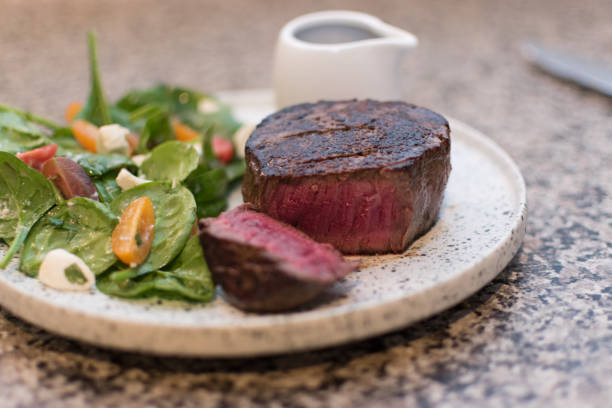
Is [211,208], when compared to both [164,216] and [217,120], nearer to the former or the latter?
[164,216]

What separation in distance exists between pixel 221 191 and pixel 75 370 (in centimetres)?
101

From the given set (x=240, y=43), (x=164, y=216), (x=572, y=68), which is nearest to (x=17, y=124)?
(x=164, y=216)

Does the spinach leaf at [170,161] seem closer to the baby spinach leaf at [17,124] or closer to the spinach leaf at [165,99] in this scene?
the baby spinach leaf at [17,124]

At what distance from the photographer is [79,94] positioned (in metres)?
3.84

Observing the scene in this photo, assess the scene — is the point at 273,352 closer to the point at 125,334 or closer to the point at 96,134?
the point at 125,334

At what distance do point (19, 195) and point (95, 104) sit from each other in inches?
33.5

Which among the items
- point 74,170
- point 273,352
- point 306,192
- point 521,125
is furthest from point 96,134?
point 521,125

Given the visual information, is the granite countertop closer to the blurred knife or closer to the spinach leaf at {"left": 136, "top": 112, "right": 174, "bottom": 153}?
the blurred knife

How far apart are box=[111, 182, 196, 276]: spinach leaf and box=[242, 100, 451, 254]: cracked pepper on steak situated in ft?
0.77

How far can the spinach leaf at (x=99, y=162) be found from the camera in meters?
2.20

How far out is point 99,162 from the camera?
2232 mm

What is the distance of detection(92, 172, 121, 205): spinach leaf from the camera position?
7.09ft

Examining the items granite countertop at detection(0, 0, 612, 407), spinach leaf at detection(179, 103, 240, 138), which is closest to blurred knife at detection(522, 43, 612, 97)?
granite countertop at detection(0, 0, 612, 407)

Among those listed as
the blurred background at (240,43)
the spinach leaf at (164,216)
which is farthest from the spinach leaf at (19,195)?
the blurred background at (240,43)
